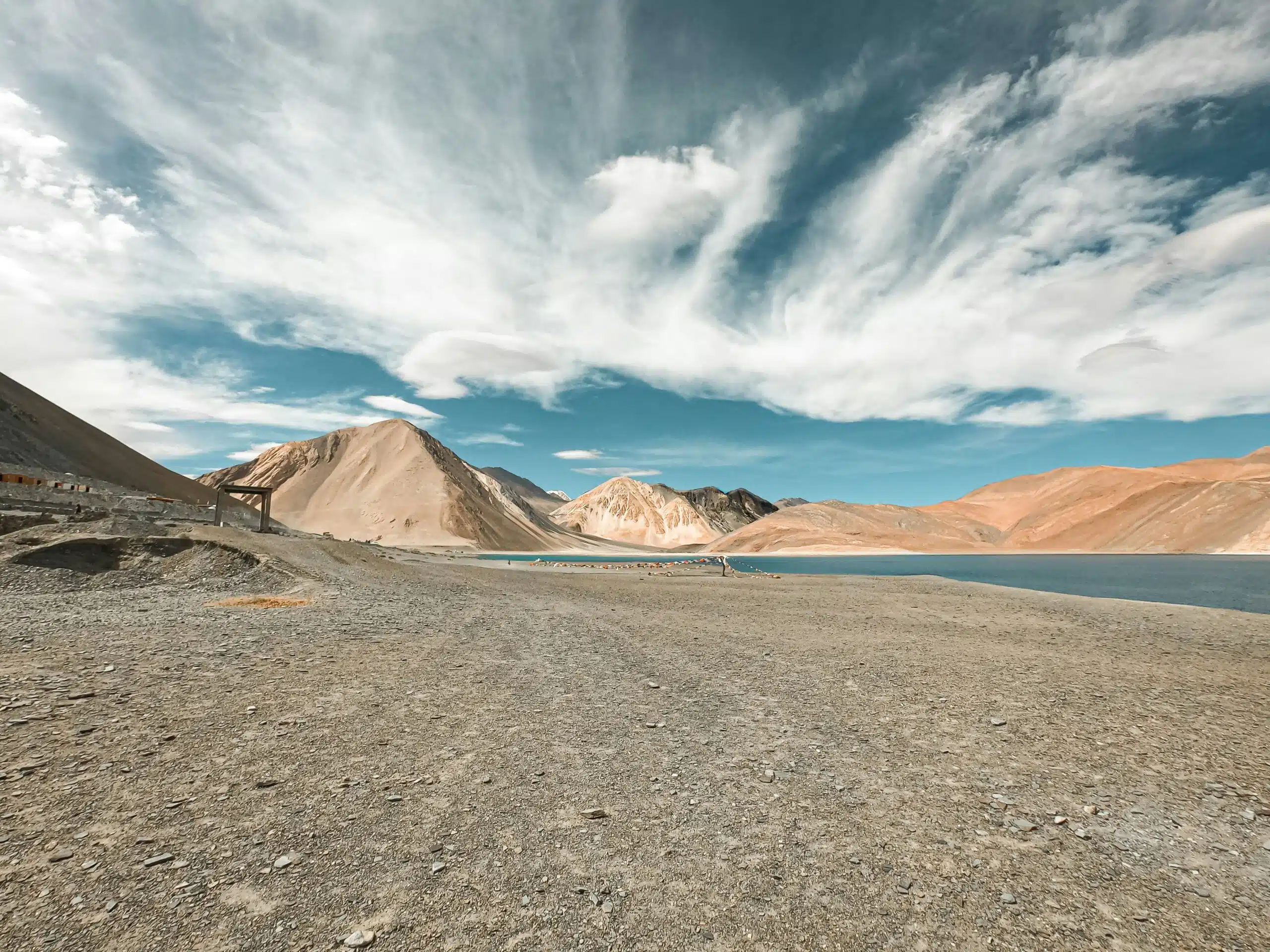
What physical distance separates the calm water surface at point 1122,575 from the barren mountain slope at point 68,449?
2850 inches

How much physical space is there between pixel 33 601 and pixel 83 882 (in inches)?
617

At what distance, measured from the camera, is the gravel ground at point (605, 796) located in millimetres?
3908

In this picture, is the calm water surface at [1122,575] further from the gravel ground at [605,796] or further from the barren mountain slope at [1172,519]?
the gravel ground at [605,796]

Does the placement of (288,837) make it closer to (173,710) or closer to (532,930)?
(532,930)

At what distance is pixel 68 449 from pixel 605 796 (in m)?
77.6

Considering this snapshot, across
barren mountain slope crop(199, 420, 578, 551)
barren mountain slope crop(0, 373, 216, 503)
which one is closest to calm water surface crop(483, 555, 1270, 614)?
barren mountain slope crop(0, 373, 216, 503)

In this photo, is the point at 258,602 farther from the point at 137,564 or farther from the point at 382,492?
the point at 382,492

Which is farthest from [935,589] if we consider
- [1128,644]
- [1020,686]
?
[1020,686]

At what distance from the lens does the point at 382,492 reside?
171 m

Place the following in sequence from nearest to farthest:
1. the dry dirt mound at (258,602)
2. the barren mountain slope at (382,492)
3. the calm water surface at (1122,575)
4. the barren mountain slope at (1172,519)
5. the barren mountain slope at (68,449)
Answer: the dry dirt mound at (258,602) → the calm water surface at (1122,575) → the barren mountain slope at (68,449) → the barren mountain slope at (1172,519) → the barren mountain slope at (382,492)

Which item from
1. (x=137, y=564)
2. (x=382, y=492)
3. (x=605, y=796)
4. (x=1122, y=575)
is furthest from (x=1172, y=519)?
(x=382, y=492)

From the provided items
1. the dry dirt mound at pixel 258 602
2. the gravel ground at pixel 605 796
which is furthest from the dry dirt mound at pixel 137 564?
the gravel ground at pixel 605 796

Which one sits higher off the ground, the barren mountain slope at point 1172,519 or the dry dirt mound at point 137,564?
the barren mountain slope at point 1172,519

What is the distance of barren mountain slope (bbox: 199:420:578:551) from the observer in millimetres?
157625
